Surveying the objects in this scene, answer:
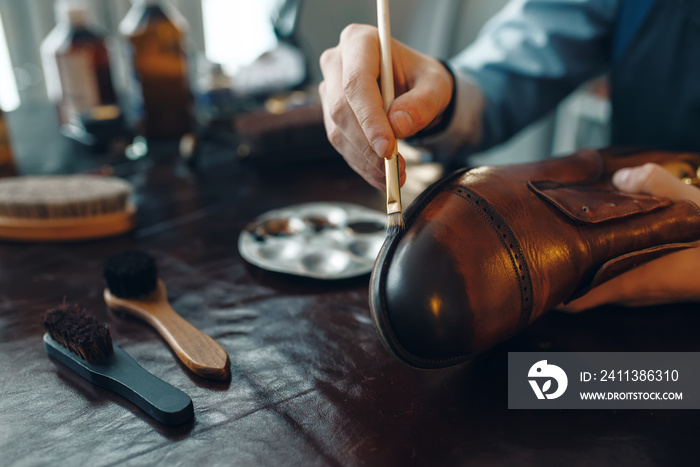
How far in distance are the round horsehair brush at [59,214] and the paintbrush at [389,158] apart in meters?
0.37

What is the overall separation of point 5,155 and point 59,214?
27 centimetres

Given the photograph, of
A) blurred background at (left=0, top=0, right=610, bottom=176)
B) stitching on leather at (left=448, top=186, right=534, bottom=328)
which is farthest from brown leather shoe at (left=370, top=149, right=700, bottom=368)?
blurred background at (left=0, top=0, right=610, bottom=176)

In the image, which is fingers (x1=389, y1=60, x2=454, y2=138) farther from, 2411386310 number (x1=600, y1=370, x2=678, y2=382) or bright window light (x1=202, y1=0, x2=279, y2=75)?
bright window light (x1=202, y1=0, x2=279, y2=75)

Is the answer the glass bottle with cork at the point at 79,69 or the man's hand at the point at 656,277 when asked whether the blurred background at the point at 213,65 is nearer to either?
the glass bottle with cork at the point at 79,69

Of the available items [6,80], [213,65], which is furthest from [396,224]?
[6,80]

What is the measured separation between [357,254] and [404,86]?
17 centimetres

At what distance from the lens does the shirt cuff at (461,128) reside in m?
0.65

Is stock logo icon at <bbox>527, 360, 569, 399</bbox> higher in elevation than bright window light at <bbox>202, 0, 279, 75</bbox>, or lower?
lower

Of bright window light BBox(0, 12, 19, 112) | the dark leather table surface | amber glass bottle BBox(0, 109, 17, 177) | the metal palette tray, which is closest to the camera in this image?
the dark leather table surface

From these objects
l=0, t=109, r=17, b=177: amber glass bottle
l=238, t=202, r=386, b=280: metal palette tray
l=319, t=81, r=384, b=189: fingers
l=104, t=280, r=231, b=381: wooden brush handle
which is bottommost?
l=238, t=202, r=386, b=280: metal palette tray

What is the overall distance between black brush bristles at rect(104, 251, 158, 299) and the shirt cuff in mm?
326

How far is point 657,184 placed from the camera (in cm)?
44

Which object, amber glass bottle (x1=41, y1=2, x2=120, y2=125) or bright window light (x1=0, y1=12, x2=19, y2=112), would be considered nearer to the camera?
amber glass bottle (x1=41, y1=2, x2=120, y2=125)

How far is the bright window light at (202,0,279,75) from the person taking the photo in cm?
170
